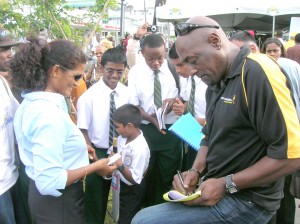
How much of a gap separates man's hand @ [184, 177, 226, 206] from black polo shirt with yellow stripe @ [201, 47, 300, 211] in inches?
3.8

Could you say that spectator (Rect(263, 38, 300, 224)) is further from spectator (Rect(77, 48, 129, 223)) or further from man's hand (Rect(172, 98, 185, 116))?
spectator (Rect(77, 48, 129, 223))

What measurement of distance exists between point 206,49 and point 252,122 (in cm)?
42

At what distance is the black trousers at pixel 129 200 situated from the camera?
3.32 metres

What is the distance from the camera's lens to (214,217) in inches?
64.8

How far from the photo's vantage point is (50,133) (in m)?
1.90

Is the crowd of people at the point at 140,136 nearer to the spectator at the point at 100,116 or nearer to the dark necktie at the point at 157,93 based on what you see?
the spectator at the point at 100,116

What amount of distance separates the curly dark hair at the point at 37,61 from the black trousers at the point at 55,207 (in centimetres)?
64

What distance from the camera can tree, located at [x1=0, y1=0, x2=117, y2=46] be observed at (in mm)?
4824

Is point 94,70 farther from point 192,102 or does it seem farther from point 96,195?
point 96,195

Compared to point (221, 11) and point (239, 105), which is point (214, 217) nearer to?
point (239, 105)

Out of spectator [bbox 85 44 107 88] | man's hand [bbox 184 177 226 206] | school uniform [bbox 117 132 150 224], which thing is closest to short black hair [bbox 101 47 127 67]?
school uniform [bbox 117 132 150 224]

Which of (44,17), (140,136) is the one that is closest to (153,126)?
(140,136)

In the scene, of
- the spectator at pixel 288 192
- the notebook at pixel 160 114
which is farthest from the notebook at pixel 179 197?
the notebook at pixel 160 114

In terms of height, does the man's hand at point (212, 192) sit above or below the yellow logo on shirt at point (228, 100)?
below
